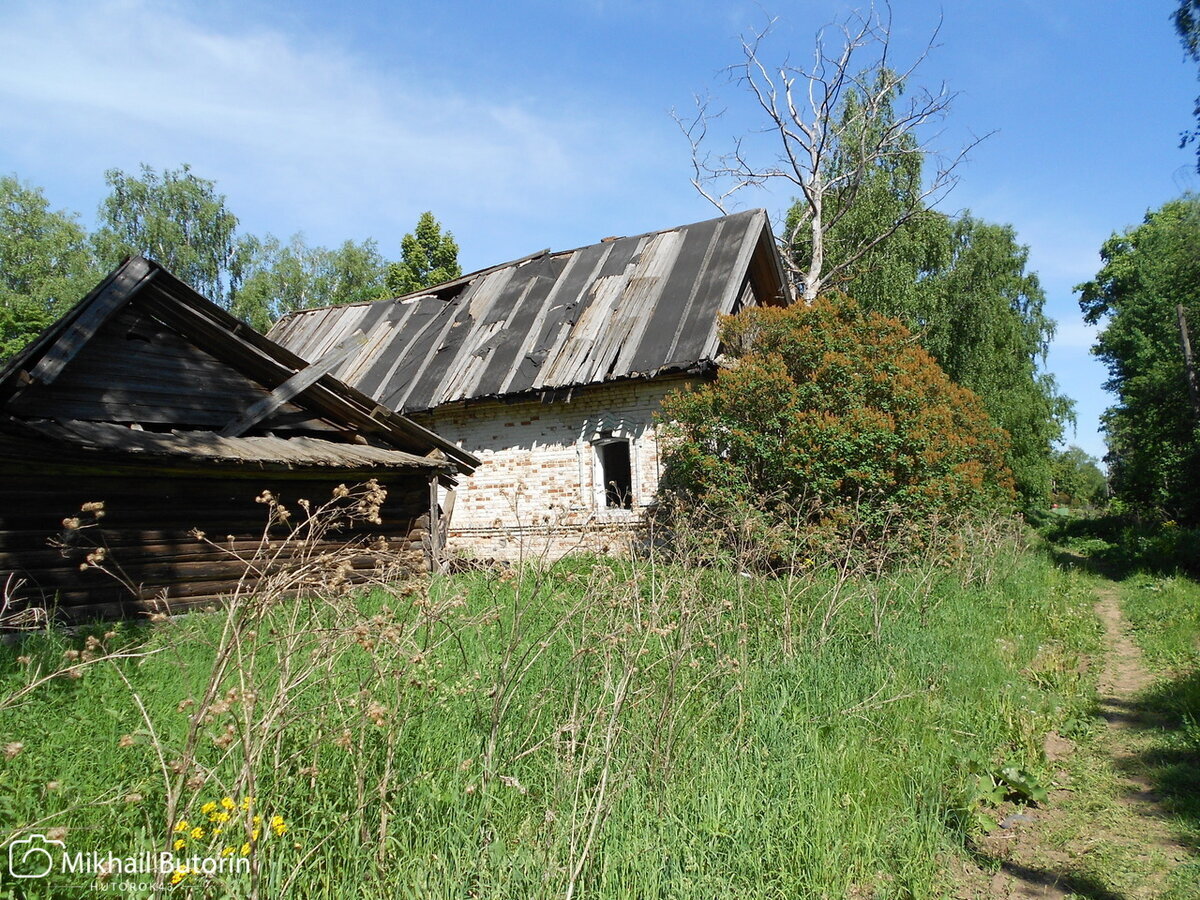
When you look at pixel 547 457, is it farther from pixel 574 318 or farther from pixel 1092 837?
pixel 1092 837

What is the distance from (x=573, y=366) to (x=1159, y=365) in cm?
2304

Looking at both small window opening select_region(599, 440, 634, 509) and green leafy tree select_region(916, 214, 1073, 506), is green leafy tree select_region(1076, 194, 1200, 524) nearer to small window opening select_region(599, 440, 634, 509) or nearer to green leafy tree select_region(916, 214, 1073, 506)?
green leafy tree select_region(916, 214, 1073, 506)

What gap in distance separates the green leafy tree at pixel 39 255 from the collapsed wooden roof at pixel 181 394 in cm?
3066

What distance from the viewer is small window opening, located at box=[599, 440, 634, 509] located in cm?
1452

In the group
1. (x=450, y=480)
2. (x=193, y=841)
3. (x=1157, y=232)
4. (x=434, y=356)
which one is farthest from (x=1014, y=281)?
(x=193, y=841)

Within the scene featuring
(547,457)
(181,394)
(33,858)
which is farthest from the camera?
(547,457)

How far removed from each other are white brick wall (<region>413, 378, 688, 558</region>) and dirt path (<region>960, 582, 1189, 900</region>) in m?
8.15

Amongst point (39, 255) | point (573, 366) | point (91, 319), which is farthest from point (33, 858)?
Result: point (39, 255)

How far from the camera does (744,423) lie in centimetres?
1134

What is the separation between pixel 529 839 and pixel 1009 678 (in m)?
4.81

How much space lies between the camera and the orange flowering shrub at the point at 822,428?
10461 millimetres

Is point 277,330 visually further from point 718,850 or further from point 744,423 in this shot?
point 718,850

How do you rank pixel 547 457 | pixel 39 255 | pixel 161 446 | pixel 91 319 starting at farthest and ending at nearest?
pixel 39 255 < pixel 547 457 < pixel 91 319 < pixel 161 446

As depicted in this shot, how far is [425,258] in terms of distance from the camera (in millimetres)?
34906
